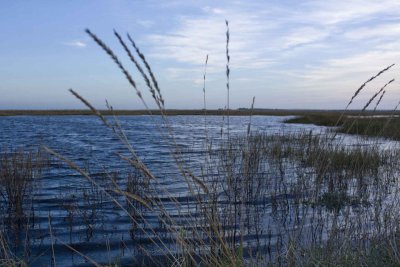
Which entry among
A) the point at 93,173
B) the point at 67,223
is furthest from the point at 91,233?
the point at 93,173

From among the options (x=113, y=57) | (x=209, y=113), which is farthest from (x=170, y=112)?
(x=113, y=57)

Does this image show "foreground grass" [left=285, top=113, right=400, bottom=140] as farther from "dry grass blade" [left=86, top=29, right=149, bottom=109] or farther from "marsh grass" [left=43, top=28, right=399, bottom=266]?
"dry grass blade" [left=86, top=29, right=149, bottom=109]

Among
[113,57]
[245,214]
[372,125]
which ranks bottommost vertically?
[245,214]

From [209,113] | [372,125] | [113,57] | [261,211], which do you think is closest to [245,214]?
[261,211]

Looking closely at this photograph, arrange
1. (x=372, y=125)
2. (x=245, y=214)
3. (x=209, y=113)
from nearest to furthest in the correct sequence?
(x=245, y=214) < (x=372, y=125) < (x=209, y=113)

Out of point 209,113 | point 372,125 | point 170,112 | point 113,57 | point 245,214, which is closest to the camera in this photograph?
point 113,57

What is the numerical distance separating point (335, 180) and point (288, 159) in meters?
4.62

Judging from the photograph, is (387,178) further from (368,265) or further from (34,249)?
(34,249)

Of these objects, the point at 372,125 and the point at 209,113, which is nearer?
the point at 372,125

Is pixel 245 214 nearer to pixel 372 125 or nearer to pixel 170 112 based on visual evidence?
pixel 372 125

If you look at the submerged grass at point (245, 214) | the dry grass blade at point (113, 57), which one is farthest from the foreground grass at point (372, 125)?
the dry grass blade at point (113, 57)

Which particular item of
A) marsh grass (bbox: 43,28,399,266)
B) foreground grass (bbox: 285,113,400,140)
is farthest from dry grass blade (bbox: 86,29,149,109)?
foreground grass (bbox: 285,113,400,140)

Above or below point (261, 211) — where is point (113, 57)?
above

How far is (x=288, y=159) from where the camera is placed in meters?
14.6
